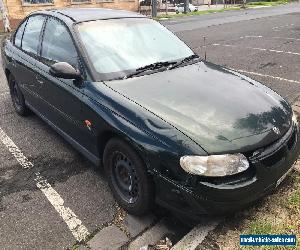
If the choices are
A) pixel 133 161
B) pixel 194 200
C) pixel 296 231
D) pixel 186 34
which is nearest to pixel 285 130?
pixel 296 231

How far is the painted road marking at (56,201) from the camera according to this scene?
10.8 feet

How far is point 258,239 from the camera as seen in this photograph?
2.92 meters

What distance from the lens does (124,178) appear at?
138 inches

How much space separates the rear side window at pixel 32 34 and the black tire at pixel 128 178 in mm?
2113

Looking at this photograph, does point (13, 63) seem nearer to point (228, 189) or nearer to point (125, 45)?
point (125, 45)

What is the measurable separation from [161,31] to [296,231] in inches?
112

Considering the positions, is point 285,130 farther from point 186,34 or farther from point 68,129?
point 186,34

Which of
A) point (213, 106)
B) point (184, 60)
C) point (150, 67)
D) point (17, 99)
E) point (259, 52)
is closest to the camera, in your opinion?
point (213, 106)

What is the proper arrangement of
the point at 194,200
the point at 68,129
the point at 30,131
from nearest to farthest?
the point at 194,200 < the point at 68,129 < the point at 30,131

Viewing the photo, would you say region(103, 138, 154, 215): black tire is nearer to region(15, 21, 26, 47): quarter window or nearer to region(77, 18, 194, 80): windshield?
region(77, 18, 194, 80): windshield

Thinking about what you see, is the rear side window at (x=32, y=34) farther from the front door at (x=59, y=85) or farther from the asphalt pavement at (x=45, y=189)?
the asphalt pavement at (x=45, y=189)

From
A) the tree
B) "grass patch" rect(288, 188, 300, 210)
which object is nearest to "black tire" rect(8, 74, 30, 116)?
"grass patch" rect(288, 188, 300, 210)

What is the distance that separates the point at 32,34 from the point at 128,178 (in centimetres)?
277

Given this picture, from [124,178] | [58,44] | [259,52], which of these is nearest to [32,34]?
[58,44]
